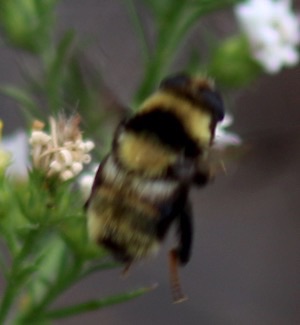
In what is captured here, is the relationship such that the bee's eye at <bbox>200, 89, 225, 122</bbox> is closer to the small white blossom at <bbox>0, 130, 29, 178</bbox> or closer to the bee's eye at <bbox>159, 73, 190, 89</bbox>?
the bee's eye at <bbox>159, 73, 190, 89</bbox>

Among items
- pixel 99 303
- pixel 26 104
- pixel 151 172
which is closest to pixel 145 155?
pixel 151 172

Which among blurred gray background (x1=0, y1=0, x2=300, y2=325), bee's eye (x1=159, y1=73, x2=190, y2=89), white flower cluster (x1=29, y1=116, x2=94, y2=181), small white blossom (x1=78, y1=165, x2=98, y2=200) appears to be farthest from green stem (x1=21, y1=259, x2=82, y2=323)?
blurred gray background (x1=0, y1=0, x2=300, y2=325)

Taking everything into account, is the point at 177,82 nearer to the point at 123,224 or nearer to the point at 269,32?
the point at 123,224

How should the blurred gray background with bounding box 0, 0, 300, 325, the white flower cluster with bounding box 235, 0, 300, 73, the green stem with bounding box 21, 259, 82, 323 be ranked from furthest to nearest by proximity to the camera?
1. the blurred gray background with bounding box 0, 0, 300, 325
2. the white flower cluster with bounding box 235, 0, 300, 73
3. the green stem with bounding box 21, 259, 82, 323

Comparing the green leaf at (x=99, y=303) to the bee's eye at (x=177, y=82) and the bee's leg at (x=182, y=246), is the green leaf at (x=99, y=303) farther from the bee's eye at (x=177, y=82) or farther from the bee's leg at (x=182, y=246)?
the bee's eye at (x=177, y=82)

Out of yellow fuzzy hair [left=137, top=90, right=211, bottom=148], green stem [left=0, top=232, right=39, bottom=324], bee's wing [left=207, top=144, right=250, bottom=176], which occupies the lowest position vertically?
green stem [left=0, top=232, right=39, bottom=324]

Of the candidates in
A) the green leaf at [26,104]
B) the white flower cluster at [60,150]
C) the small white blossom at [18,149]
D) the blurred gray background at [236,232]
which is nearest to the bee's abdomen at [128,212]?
the white flower cluster at [60,150]
